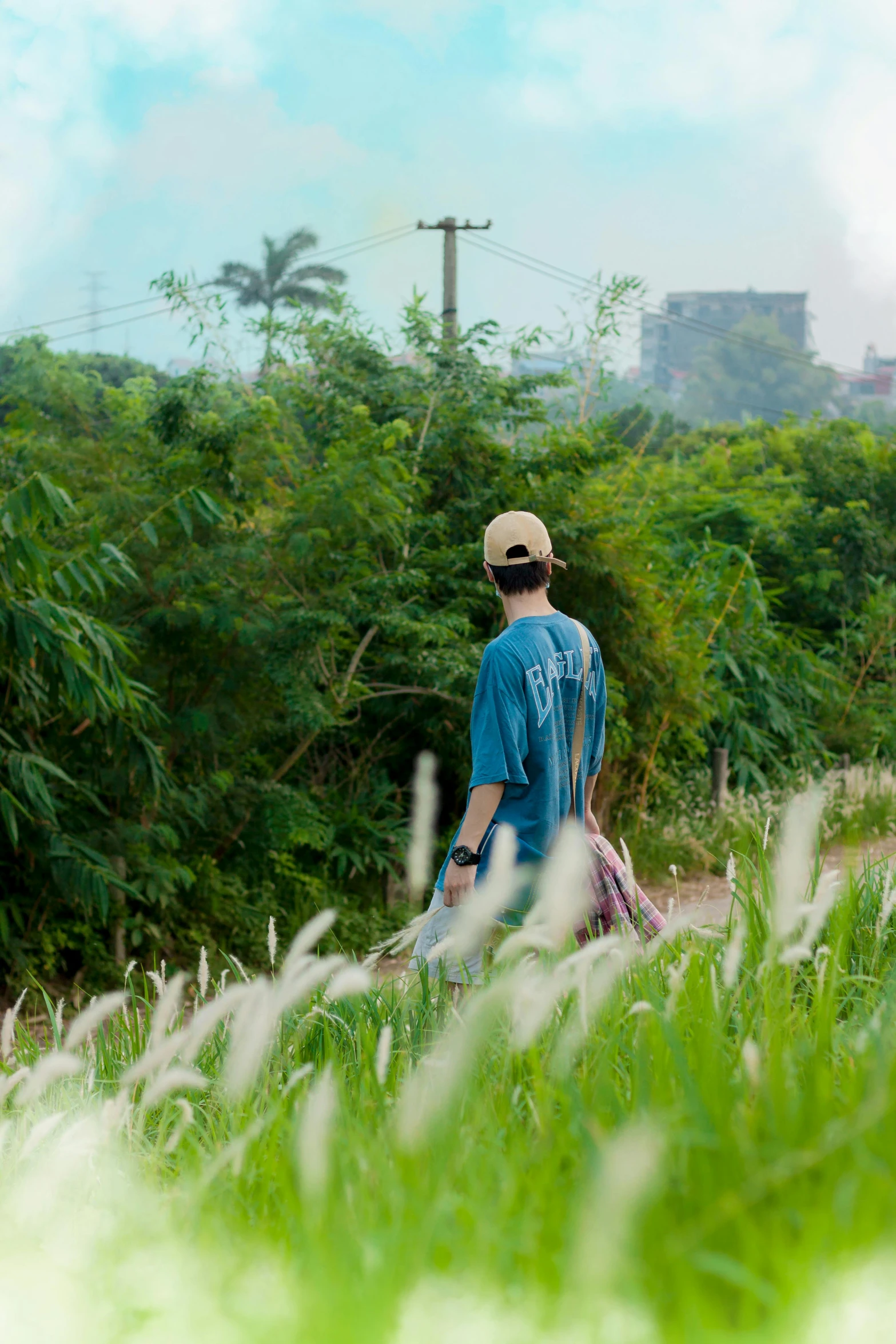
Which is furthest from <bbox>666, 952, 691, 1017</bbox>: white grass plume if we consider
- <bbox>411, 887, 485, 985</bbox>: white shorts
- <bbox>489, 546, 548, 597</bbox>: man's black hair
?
<bbox>489, 546, 548, 597</bbox>: man's black hair

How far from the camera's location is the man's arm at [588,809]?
3.38 m

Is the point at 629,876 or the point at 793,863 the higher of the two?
the point at 793,863

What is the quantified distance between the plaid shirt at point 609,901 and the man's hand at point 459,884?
0.33m

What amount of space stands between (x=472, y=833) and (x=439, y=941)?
309 millimetres

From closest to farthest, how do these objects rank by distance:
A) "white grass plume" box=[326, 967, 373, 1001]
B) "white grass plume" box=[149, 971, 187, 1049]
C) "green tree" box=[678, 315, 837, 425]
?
"white grass plume" box=[326, 967, 373, 1001] → "white grass plume" box=[149, 971, 187, 1049] → "green tree" box=[678, 315, 837, 425]

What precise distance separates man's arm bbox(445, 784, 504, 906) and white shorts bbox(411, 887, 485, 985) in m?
0.04

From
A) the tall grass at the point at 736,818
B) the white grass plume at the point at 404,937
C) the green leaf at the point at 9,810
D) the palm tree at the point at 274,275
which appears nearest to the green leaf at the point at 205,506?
the green leaf at the point at 9,810

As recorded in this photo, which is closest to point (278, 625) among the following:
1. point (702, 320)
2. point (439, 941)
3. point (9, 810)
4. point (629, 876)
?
point (9, 810)

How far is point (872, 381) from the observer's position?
431 ft

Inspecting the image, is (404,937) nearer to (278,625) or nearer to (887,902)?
(887,902)

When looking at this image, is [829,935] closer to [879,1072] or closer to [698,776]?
[879,1072]

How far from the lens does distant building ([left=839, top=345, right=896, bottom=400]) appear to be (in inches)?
4658

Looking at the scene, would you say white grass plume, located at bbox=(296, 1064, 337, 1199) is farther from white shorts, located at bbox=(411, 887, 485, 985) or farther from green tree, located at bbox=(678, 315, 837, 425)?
green tree, located at bbox=(678, 315, 837, 425)

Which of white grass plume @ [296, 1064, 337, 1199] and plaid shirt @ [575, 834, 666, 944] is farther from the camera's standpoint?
plaid shirt @ [575, 834, 666, 944]
